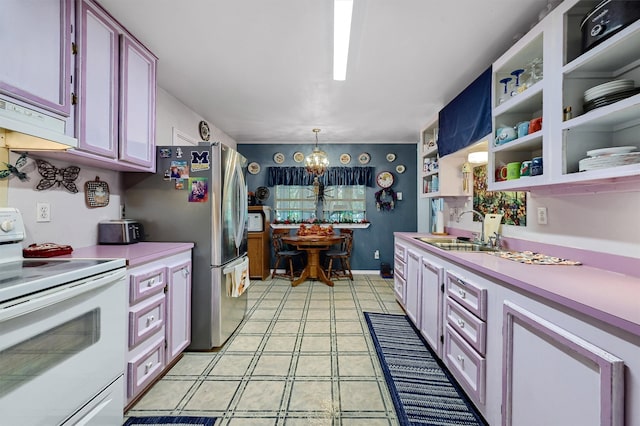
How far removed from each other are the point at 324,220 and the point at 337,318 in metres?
2.35

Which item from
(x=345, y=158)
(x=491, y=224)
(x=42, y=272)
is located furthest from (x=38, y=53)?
(x=345, y=158)

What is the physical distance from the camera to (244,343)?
8.20 feet

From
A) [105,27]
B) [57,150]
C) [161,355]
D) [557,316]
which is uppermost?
[105,27]

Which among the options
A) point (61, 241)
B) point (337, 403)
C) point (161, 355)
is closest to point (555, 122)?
point (337, 403)

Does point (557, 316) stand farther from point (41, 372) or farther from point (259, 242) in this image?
point (259, 242)

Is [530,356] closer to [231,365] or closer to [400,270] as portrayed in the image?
[231,365]

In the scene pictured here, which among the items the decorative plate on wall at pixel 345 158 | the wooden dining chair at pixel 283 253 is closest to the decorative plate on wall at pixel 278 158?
the decorative plate on wall at pixel 345 158

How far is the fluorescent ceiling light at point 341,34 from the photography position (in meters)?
1.60

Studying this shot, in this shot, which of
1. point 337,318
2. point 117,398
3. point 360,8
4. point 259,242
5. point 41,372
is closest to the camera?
point 41,372

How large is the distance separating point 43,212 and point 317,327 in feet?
7.68

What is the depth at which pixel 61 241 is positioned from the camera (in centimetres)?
181

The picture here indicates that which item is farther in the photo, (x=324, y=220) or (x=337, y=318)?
(x=324, y=220)

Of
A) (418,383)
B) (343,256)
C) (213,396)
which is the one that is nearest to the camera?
(213,396)

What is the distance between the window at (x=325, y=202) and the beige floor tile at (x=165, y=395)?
136 inches
